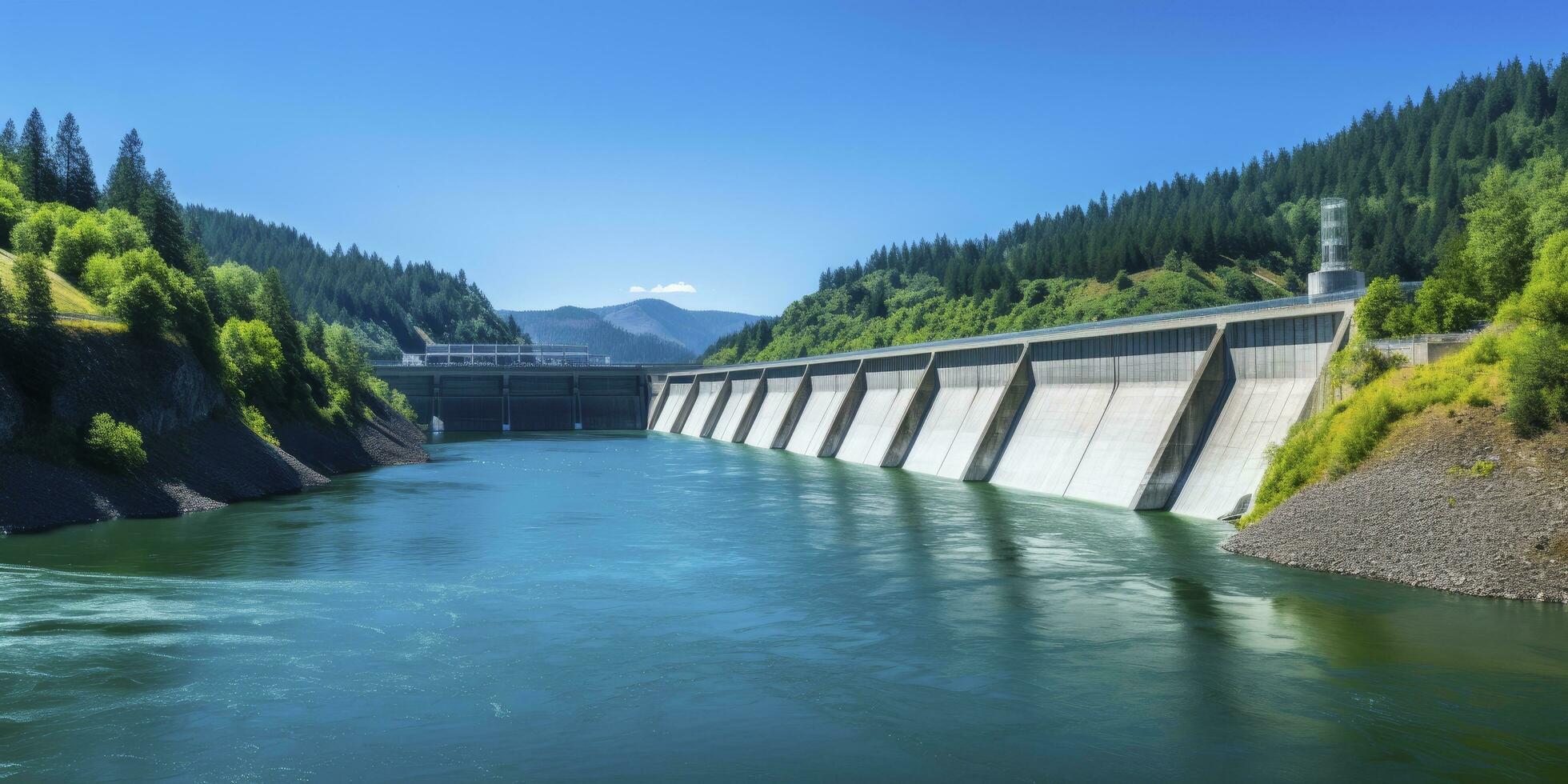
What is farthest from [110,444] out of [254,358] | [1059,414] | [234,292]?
[1059,414]

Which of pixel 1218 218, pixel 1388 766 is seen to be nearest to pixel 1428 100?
pixel 1218 218

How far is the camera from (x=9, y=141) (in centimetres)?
11212

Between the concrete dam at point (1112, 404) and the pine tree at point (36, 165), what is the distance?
72.3 meters

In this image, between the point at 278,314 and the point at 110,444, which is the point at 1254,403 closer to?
the point at 110,444

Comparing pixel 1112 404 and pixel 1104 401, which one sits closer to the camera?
pixel 1112 404

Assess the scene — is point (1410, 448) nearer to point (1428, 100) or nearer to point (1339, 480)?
point (1339, 480)

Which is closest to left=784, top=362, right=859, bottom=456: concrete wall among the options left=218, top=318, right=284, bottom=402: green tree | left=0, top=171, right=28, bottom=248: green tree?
left=218, top=318, right=284, bottom=402: green tree

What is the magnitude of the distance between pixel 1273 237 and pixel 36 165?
147118 mm

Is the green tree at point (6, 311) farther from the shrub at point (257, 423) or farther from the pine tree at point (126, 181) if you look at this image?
the pine tree at point (126, 181)

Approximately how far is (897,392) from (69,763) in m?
60.1

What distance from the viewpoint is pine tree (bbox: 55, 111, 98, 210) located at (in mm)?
100375

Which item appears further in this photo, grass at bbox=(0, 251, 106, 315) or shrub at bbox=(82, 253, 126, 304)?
shrub at bbox=(82, 253, 126, 304)

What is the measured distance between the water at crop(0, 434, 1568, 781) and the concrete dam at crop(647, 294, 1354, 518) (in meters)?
4.74

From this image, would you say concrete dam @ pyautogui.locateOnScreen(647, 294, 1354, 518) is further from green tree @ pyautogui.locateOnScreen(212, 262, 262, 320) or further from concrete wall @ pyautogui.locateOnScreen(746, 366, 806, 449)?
green tree @ pyautogui.locateOnScreen(212, 262, 262, 320)
